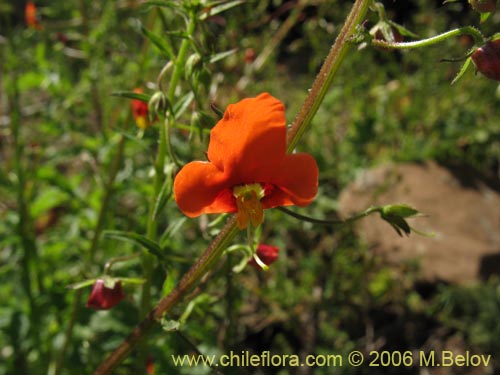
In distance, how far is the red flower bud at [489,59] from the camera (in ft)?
3.15

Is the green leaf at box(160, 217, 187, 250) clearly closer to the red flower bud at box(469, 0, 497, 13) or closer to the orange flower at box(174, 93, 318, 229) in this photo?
the orange flower at box(174, 93, 318, 229)

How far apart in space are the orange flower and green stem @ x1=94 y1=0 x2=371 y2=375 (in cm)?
9

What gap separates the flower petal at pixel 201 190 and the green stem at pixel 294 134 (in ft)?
0.29

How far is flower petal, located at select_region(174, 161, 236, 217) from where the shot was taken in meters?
0.92

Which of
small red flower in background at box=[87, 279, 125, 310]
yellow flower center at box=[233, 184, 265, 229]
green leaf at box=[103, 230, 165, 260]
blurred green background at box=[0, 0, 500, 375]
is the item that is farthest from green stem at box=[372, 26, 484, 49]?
small red flower in background at box=[87, 279, 125, 310]

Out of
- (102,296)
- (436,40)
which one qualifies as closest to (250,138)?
(436,40)

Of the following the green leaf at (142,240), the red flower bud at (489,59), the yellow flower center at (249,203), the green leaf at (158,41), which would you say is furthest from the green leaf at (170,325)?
the red flower bud at (489,59)

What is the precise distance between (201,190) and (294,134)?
22cm

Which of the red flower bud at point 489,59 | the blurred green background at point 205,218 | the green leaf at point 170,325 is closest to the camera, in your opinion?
the red flower bud at point 489,59

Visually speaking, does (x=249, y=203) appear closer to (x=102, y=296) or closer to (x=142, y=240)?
(x=142, y=240)

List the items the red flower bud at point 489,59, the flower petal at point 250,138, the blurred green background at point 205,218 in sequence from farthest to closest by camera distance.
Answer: the blurred green background at point 205,218 < the red flower bud at point 489,59 < the flower petal at point 250,138

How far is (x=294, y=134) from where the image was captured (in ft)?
3.38

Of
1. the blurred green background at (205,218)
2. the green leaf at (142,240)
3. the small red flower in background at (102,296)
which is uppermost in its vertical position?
the green leaf at (142,240)

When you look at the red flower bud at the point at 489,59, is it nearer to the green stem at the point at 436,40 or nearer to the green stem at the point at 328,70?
the green stem at the point at 436,40
